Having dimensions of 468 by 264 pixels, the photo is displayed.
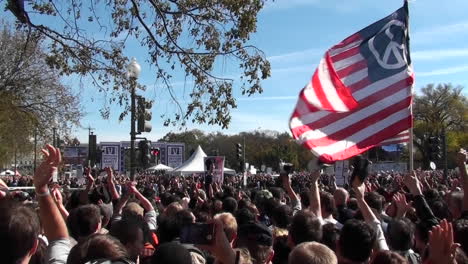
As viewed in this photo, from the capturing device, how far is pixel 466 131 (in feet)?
284

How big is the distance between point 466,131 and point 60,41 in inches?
3369

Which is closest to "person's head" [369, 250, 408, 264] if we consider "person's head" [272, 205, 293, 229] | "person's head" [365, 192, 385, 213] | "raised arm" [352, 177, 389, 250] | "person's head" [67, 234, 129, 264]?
"raised arm" [352, 177, 389, 250]

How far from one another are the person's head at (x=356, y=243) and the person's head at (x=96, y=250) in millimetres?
1681

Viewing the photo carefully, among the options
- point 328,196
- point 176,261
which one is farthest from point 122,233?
point 328,196

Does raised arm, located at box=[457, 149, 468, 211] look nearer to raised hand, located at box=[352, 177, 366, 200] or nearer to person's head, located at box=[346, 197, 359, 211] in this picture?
raised hand, located at box=[352, 177, 366, 200]

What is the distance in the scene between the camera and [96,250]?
336cm

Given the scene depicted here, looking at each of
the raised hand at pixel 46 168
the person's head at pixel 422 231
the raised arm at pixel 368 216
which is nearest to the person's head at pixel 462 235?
the person's head at pixel 422 231

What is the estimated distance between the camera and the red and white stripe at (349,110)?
7164 millimetres

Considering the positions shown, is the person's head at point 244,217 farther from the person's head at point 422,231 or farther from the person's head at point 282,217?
the person's head at point 422,231

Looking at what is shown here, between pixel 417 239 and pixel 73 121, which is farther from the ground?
pixel 73 121

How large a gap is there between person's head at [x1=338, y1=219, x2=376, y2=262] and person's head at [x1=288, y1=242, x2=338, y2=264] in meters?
0.65

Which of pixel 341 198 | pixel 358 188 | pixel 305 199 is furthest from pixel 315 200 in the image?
pixel 305 199

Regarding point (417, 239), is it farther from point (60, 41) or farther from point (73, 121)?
point (73, 121)

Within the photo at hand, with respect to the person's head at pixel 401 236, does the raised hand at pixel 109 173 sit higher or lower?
higher
